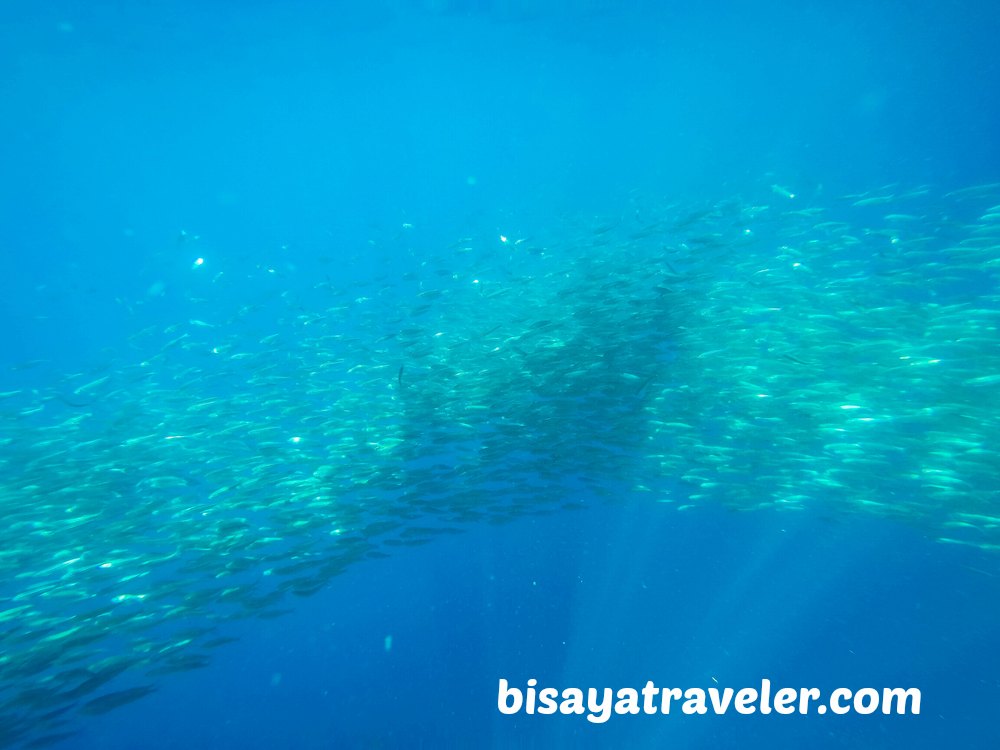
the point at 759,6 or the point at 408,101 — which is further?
the point at 408,101

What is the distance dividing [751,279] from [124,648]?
38.2 ft

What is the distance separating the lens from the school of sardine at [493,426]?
938cm

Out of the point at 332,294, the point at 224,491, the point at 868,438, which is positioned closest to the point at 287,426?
the point at 224,491

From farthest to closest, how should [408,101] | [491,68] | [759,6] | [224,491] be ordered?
1. [408,101]
2. [491,68]
3. [759,6]
4. [224,491]

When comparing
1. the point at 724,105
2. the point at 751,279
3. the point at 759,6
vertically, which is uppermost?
the point at 724,105

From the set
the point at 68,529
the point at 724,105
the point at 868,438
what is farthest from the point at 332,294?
the point at 724,105

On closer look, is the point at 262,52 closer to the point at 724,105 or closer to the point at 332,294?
the point at 332,294

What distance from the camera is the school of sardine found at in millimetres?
9383

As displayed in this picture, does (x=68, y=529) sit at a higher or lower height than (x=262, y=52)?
lower

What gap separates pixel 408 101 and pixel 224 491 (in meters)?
36.1

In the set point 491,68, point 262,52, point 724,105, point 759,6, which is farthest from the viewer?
point 724,105

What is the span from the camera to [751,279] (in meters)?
11.2

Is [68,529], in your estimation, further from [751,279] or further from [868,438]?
[868,438]

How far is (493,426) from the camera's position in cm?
1173
